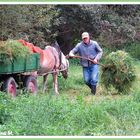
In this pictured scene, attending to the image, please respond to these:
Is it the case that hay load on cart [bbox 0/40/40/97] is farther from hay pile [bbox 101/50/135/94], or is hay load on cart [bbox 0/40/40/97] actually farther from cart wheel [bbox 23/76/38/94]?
hay pile [bbox 101/50/135/94]

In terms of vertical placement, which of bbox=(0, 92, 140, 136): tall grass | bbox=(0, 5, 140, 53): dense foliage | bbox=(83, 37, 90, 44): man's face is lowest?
bbox=(0, 92, 140, 136): tall grass

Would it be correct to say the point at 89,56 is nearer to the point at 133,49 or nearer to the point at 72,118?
the point at 72,118

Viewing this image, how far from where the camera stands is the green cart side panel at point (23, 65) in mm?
10852

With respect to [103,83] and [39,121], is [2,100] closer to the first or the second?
[39,121]

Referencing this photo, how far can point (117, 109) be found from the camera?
9.20m

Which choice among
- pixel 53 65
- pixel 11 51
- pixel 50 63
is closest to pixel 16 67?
pixel 11 51

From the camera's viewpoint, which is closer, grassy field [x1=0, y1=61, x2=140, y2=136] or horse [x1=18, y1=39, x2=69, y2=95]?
grassy field [x1=0, y1=61, x2=140, y2=136]

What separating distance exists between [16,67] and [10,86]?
38 cm

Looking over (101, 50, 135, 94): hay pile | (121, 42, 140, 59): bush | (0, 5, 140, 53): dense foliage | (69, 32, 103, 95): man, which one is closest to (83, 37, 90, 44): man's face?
(69, 32, 103, 95): man

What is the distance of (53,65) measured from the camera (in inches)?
544

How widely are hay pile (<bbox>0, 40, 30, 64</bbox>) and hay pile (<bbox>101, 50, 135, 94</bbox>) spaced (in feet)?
6.53

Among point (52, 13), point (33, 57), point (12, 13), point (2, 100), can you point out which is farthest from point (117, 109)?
point (52, 13)

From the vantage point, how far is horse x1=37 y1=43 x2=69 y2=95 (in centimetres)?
1331

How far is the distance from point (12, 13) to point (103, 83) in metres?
5.60
